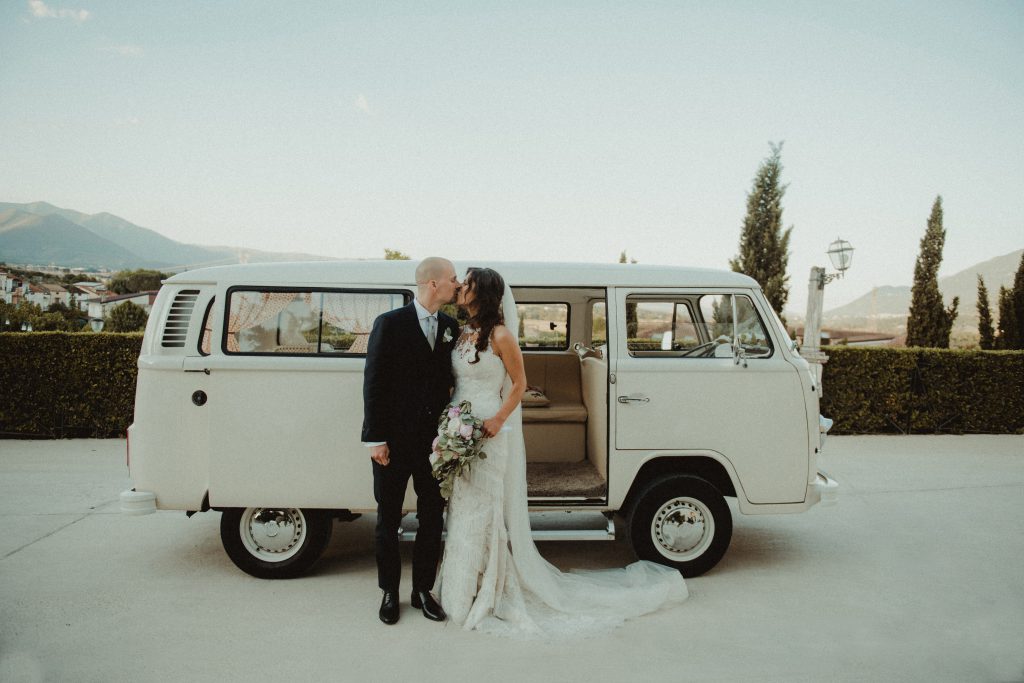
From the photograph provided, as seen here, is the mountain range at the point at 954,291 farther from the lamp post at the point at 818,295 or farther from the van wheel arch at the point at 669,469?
the van wheel arch at the point at 669,469

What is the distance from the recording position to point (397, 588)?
3939 millimetres

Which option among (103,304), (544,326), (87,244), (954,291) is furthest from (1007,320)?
(954,291)

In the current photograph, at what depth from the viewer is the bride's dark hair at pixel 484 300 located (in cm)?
381

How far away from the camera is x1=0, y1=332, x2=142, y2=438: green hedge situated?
892cm

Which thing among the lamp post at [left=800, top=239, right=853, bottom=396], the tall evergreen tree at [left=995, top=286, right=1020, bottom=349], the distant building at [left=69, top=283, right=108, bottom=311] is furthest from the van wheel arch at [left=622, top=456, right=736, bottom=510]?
the tall evergreen tree at [left=995, top=286, right=1020, bottom=349]

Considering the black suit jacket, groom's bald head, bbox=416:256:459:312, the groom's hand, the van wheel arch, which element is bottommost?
the van wheel arch

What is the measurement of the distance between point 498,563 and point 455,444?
87cm

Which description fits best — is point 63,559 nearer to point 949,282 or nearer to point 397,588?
point 397,588

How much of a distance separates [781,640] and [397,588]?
2.33 m

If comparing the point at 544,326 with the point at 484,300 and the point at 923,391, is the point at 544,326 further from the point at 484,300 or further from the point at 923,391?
the point at 923,391

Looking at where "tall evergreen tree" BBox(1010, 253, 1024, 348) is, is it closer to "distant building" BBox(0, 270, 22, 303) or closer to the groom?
the groom

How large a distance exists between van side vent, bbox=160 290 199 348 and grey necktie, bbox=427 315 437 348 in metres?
1.79

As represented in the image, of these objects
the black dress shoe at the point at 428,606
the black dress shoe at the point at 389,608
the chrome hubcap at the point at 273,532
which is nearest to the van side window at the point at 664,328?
the black dress shoe at the point at 428,606

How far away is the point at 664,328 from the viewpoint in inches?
202
